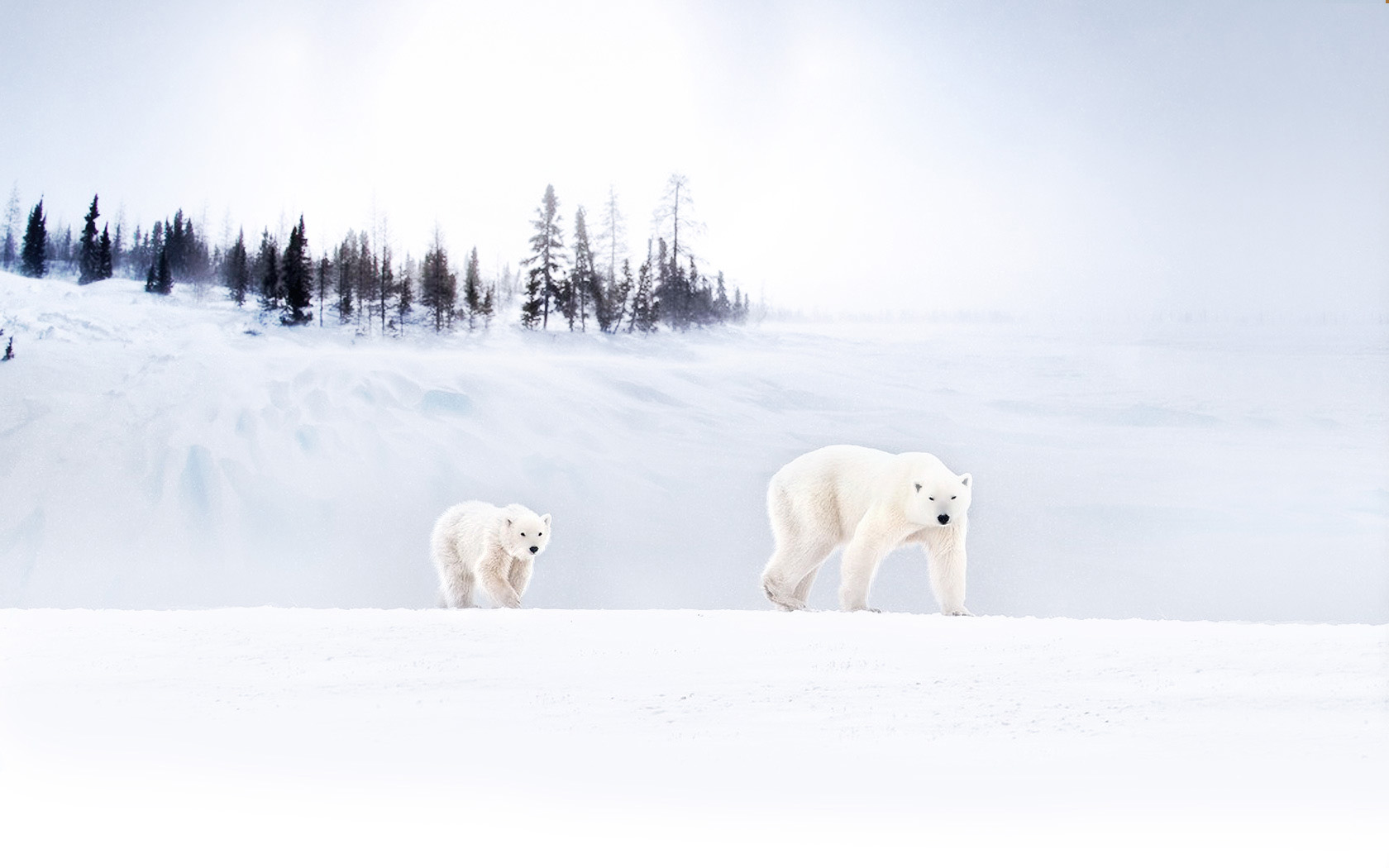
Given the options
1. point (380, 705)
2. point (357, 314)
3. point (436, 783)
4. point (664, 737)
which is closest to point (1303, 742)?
point (664, 737)

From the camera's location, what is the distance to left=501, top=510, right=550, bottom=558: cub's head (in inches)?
275

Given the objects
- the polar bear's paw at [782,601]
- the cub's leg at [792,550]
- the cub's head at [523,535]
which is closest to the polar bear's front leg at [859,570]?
the cub's leg at [792,550]

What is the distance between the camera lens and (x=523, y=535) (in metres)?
6.99

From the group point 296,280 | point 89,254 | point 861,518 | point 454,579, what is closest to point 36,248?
point 89,254

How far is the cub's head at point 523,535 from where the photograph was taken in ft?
22.9

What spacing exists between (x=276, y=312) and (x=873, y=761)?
11966mm

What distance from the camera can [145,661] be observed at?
16.8 ft

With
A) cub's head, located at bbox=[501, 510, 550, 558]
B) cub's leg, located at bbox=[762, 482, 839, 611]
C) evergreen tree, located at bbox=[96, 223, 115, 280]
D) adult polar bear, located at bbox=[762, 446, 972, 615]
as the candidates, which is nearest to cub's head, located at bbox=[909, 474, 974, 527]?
adult polar bear, located at bbox=[762, 446, 972, 615]

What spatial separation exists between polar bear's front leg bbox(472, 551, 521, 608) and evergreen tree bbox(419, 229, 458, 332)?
291 inches

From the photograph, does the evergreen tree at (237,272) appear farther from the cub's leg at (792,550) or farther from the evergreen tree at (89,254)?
the cub's leg at (792,550)

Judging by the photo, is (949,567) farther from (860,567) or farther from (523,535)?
(523,535)

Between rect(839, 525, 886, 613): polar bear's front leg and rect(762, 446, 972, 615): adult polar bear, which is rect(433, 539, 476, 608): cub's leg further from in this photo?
rect(839, 525, 886, 613): polar bear's front leg

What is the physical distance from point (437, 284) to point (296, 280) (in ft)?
5.84

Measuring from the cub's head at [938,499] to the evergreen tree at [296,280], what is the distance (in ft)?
32.6
